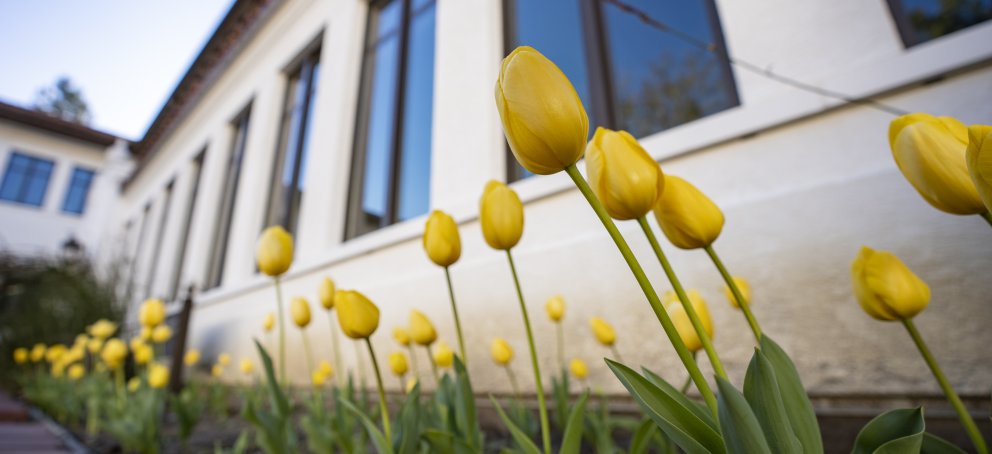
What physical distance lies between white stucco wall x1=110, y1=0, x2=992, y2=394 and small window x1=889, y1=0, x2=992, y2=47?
16 cm

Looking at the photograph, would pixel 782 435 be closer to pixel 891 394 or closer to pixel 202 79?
pixel 891 394

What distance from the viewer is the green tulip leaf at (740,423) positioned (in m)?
0.31

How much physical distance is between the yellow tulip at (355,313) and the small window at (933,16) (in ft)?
6.31

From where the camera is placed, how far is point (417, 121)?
11.1 ft

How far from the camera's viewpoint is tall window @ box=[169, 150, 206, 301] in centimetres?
617

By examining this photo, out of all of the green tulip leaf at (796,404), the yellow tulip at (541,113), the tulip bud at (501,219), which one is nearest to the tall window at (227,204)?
the tulip bud at (501,219)

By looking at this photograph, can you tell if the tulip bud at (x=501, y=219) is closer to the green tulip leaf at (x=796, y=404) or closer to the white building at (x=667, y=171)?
the green tulip leaf at (x=796, y=404)

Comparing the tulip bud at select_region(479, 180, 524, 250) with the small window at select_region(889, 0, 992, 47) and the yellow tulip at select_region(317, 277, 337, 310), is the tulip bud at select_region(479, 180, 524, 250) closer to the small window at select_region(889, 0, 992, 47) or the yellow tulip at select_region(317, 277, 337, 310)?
the yellow tulip at select_region(317, 277, 337, 310)

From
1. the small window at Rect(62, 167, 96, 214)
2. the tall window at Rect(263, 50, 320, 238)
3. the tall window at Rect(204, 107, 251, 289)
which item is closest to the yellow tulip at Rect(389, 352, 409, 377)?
the tall window at Rect(263, 50, 320, 238)

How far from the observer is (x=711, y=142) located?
1580 millimetres

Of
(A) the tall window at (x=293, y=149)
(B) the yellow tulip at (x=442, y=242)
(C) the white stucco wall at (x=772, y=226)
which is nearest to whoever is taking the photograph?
(B) the yellow tulip at (x=442, y=242)

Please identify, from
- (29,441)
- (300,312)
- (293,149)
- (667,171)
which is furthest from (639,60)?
(293,149)

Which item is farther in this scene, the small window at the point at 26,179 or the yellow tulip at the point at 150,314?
the small window at the point at 26,179

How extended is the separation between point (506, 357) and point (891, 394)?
1050mm
